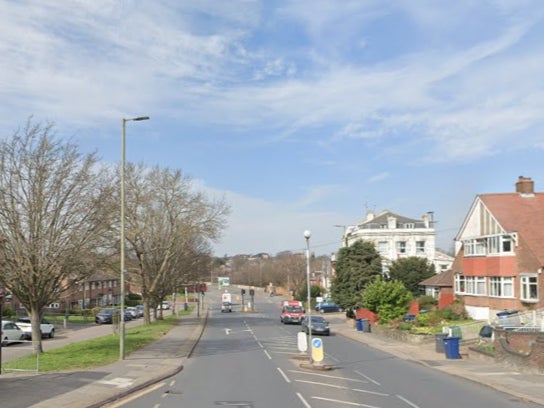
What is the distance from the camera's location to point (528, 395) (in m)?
16.8

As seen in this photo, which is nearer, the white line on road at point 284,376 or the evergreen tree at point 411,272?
the white line on road at point 284,376

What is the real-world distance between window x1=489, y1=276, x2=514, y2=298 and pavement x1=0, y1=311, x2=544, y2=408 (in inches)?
392

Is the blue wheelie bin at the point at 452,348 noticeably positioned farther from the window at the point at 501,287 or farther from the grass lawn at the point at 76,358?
the grass lawn at the point at 76,358

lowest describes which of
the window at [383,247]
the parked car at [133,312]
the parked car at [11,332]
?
the parked car at [133,312]

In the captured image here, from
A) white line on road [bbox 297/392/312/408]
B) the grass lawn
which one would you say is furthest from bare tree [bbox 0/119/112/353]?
white line on road [bbox 297/392/312/408]

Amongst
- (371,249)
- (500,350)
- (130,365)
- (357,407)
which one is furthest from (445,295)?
(357,407)

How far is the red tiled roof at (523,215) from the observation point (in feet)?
129

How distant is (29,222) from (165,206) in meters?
24.9

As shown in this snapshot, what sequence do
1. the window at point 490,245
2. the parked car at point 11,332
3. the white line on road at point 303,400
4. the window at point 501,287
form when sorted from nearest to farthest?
the white line on road at point 303,400, the parked car at point 11,332, the window at point 501,287, the window at point 490,245

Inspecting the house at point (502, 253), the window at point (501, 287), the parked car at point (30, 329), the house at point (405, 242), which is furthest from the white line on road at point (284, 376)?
the house at point (405, 242)

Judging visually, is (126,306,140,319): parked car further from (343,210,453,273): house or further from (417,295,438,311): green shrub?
(417,295,438,311): green shrub

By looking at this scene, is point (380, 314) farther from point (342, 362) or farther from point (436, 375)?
point (436, 375)

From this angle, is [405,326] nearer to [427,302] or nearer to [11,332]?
[427,302]

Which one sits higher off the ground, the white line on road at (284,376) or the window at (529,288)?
the window at (529,288)
